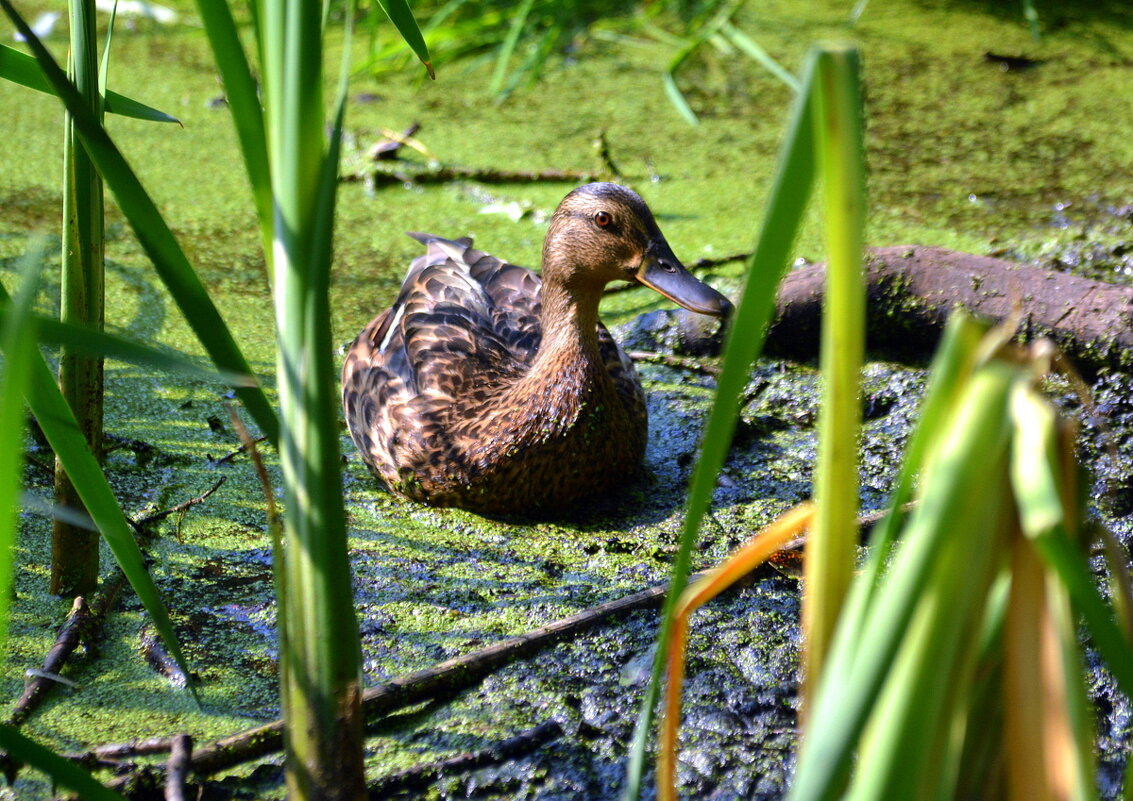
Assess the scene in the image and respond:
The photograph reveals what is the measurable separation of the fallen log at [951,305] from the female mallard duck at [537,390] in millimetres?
672

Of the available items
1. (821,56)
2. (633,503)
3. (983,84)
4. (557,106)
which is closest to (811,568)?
(821,56)

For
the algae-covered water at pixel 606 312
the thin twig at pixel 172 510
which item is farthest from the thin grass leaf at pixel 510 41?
the thin twig at pixel 172 510

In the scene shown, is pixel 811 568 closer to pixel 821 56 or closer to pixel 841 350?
pixel 841 350

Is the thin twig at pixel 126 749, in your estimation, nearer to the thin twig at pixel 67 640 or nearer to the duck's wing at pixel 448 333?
the thin twig at pixel 67 640

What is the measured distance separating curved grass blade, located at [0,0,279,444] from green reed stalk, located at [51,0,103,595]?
345 millimetres

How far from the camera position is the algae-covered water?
2057 mm

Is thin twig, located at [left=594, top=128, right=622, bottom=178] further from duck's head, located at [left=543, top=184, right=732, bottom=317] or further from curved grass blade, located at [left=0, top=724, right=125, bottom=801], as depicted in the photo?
curved grass blade, located at [left=0, top=724, right=125, bottom=801]

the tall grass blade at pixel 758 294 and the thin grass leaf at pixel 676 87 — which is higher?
the thin grass leaf at pixel 676 87

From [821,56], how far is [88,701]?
5.73ft

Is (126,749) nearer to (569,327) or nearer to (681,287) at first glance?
(569,327)

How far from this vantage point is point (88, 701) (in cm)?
206

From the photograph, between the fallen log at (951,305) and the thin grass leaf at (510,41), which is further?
the thin grass leaf at (510,41)

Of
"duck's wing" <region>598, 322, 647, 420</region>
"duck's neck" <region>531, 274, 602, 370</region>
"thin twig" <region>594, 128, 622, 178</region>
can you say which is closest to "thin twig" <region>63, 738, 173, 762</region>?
"duck's neck" <region>531, 274, 602, 370</region>

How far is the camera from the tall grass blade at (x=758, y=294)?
983 mm
